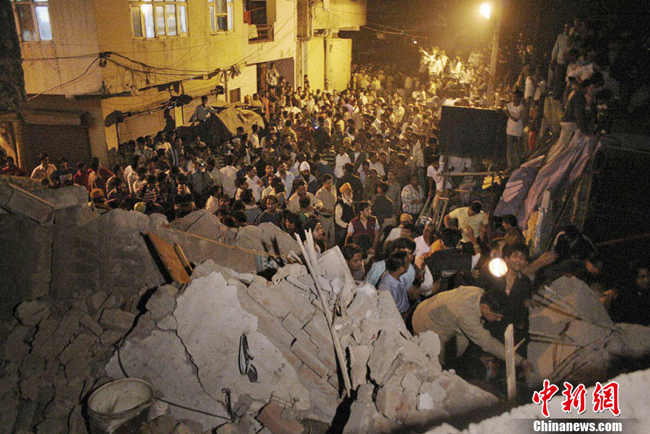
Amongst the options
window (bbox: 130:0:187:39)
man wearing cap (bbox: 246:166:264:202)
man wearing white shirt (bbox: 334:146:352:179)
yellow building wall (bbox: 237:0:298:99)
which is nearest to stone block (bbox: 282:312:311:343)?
man wearing cap (bbox: 246:166:264:202)

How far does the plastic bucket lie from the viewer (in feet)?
14.6

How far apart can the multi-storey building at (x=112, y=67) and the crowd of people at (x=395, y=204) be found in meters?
1.70

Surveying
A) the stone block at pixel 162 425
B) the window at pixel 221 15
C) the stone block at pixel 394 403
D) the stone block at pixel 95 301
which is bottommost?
the stone block at pixel 162 425

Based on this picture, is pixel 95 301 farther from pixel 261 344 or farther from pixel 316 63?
pixel 316 63

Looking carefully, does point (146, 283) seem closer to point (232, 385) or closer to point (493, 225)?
point (232, 385)

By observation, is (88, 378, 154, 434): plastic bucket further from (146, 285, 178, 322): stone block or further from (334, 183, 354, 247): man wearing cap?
(334, 183, 354, 247): man wearing cap

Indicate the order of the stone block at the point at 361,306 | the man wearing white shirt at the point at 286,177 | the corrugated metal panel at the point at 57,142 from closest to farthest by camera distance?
1. the stone block at the point at 361,306
2. the man wearing white shirt at the point at 286,177
3. the corrugated metal panel at the point at 57,142

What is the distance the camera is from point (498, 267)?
18.7ft

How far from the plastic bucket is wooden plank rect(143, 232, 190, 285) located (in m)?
1.16

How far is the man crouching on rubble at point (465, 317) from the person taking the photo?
503cm

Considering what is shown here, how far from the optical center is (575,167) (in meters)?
7.86

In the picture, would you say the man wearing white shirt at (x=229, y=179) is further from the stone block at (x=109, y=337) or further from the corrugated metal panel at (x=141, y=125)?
the corrugated metal panel at (x=141, y=125)

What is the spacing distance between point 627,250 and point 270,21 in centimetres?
1956

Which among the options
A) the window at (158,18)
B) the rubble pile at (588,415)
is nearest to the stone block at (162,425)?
the rubble pile at (588,415)
